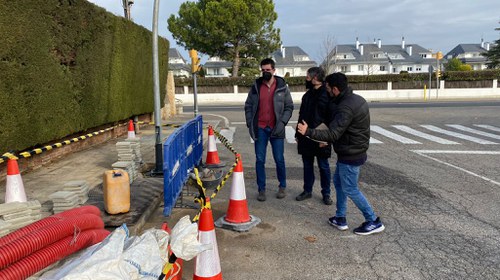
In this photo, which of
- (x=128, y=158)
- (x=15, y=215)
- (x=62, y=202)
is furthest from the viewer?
Answer: (x=128, y=158)

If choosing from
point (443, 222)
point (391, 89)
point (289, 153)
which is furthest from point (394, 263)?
point (391, 89)

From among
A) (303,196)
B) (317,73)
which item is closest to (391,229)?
(303,196)

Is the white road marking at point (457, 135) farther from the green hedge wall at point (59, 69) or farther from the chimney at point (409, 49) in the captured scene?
the chimney at point (409, 49)

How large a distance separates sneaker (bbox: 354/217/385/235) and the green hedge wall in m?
5.48

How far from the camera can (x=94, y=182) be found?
648 centimetres

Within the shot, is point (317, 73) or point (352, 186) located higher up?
point (317, 73)

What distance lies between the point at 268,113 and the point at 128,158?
9.03ft

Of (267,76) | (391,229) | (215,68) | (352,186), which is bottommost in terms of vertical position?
(391,229)

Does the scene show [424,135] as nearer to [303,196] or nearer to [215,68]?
[303,196]

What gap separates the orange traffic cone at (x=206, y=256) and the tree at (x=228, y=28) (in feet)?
116

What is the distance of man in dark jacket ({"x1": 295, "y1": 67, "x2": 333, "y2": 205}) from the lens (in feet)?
17.3

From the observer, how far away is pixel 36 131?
6996 millimetres

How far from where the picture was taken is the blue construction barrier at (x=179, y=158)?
4469 mm

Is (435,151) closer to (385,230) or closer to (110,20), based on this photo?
(385,230)
